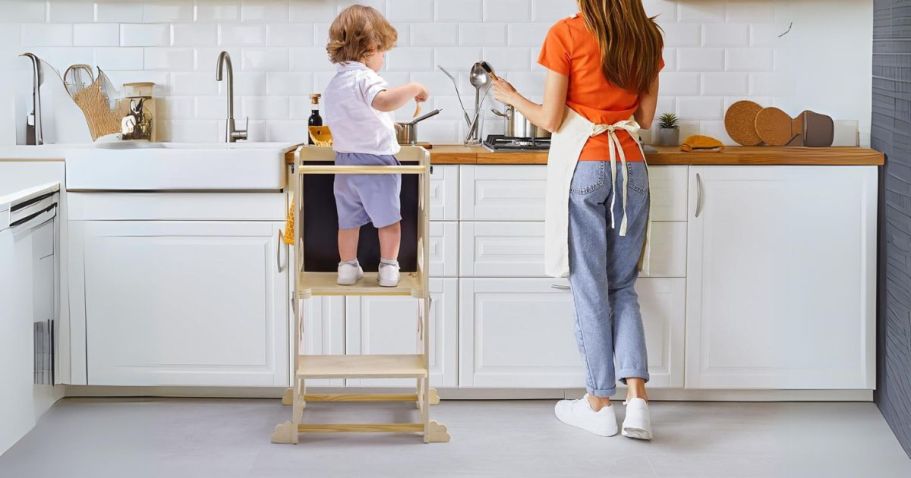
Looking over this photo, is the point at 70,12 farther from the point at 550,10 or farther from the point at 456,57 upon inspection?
the point at 550,10

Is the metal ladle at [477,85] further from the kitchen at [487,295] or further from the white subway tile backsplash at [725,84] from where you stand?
the white subway tile backsplash at [725,84]

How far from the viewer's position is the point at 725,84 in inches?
176

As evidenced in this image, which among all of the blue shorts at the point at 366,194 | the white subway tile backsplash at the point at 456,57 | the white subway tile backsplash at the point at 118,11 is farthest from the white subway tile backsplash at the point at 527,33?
the white subway tile backsplash at the point at 118,11

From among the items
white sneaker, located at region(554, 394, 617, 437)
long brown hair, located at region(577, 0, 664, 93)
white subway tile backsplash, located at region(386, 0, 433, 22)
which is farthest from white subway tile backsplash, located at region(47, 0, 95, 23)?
white sneaker, located at region(554, 394, 617, 437)

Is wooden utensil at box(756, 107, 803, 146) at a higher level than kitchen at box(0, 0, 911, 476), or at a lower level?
higher

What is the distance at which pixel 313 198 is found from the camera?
11.9ft

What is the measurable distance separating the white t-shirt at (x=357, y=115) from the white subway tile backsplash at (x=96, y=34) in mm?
1403

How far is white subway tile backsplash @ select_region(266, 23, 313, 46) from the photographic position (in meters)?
4.50

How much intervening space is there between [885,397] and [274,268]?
2.16 meters

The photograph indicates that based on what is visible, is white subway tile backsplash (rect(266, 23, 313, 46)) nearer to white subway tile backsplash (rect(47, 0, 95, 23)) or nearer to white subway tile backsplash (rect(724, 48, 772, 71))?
white subway tile backsplash (rect(47, 0, 95, 23))

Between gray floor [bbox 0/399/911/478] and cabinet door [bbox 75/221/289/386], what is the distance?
0.15 metres

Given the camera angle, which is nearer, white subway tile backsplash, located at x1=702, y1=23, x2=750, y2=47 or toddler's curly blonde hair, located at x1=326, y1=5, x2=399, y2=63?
toddler's curly blonde hair, located at x1=326, y1=5, x2=399, y2=63

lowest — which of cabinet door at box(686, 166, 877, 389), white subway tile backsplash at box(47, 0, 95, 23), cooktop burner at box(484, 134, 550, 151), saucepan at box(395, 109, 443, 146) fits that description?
cabinet door at box(686, 166, 877, 389)

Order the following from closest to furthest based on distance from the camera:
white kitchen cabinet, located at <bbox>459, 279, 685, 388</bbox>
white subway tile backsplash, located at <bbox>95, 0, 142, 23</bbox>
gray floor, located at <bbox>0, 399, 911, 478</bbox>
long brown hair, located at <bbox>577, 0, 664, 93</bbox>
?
gray floor, located at <bbox>0, 399, 911, 478</bbox>
long brown hair, located at <bbox>577, 0, 664, 93</bbox>
white kitchen cabinet, located at <bbox>459, 279, 685, 388</bbox>
white subway tile backsplash, located at <bbox>95, 0, 142, 23</bbox>
